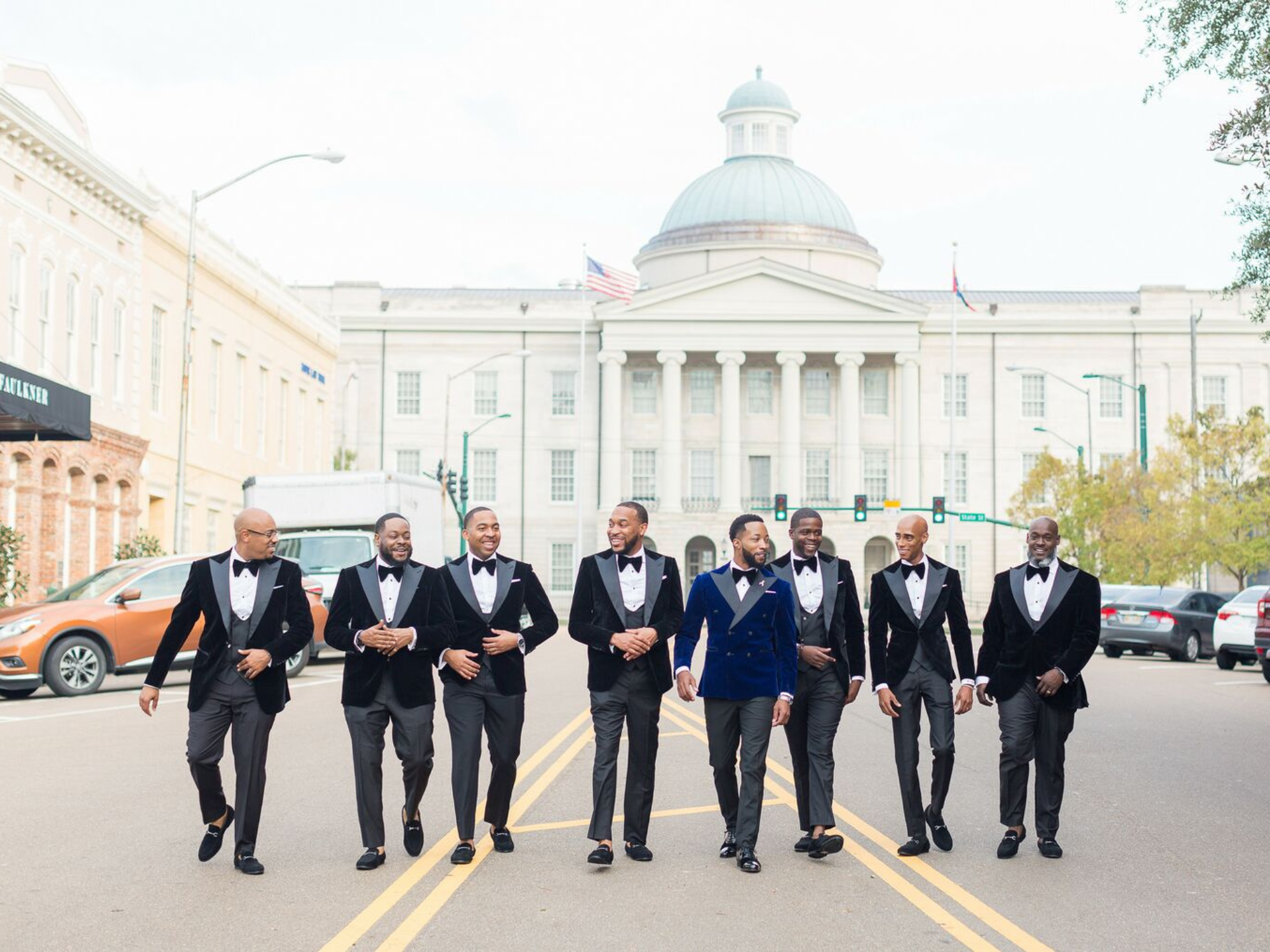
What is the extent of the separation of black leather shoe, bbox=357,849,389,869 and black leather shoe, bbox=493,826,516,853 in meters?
0.74

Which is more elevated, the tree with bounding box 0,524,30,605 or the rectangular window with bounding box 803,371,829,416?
the rectangular window with bounding box 803,371,829,416

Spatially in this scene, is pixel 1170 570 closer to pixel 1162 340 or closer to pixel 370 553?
pixel 370 553

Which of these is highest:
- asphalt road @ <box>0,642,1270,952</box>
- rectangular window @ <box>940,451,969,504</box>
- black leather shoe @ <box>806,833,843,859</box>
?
rectangular window @ <box>940,451,969,504</box>

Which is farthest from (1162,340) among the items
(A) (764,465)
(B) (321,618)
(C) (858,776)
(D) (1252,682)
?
(C) (858,776)

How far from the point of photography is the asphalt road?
7500mm

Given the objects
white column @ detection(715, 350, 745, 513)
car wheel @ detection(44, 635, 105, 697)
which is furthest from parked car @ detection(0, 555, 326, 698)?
white column @ detection(715, 350, 745, 513)

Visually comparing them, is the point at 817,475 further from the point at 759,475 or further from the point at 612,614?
the point at 612,614

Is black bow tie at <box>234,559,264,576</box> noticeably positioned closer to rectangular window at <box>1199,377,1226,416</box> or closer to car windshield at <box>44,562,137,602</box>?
car windshield at <box>44,562,137,602</box>

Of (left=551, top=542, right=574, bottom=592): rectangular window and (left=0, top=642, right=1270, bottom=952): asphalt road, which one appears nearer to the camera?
(left=0, top=642, right=1270, bottom=952): asphalt road

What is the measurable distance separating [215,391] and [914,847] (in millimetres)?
41696

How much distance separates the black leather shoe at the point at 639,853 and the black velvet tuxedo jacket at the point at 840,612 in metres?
1.41

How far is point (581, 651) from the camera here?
125 ft

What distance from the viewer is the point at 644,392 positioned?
86.4m

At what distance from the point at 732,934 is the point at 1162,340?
83842 mm
